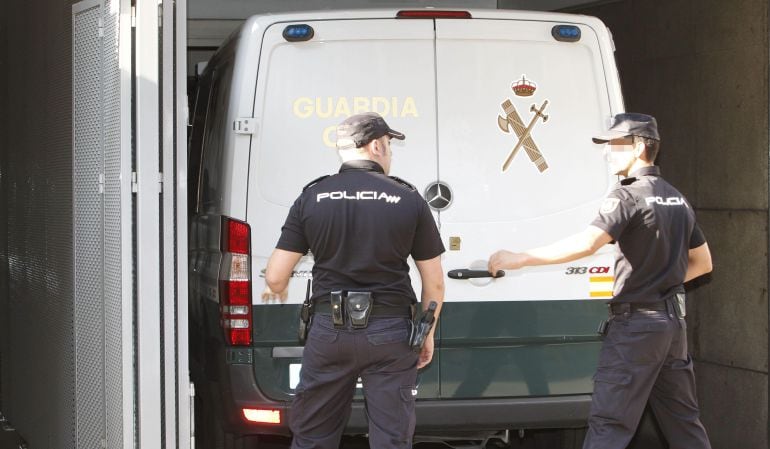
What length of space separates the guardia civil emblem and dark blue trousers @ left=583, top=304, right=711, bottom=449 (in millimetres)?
971

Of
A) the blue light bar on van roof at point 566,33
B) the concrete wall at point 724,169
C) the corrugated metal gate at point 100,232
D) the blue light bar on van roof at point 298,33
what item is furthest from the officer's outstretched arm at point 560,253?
the concrete wall at point 724,169

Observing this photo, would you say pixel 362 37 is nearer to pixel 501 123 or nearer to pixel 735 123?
pixel 501 123

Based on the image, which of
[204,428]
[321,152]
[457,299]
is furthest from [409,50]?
[204,428]

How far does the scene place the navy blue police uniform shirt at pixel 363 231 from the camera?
15.1 ft

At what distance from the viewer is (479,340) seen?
223 inches

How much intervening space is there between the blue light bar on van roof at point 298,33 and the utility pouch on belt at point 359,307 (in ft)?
4.98

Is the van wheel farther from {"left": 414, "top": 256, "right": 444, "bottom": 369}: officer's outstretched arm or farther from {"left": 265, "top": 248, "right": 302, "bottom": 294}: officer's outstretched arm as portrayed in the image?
{"left": 265, "top": 248, "right": 302, "bottom": 294}: officer's outstretched arm

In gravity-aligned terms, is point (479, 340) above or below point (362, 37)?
below

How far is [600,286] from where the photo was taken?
5781 mm

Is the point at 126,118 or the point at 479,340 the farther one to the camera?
the point at 479,340

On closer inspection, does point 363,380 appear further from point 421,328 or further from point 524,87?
point 524,87

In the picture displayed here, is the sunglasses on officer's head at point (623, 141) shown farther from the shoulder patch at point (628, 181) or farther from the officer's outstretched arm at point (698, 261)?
the officer's outstretched arm at point (698, 261)

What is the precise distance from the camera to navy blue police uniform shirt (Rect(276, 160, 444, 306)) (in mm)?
4590

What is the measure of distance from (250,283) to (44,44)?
159 cm
